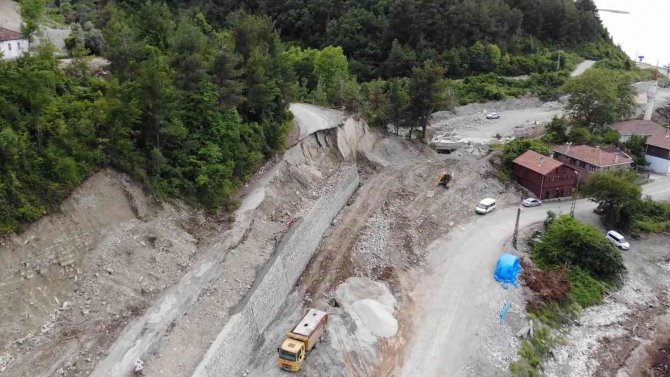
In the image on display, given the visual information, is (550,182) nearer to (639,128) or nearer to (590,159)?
(590,159)

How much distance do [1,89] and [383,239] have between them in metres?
23.7

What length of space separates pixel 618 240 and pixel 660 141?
18.9 meters

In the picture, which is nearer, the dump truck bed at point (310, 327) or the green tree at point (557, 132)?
the dump truck bed at point (310, 327)

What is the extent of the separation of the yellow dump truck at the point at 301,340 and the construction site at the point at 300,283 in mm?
536

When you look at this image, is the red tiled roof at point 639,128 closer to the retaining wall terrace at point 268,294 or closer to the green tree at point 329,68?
the green tree at point 329,68

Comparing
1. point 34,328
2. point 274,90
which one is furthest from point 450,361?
point 274,90

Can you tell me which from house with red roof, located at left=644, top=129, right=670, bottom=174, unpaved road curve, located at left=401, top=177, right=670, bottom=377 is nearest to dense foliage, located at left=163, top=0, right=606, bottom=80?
house with red roof, located at left=644, top=129, right=670, bottom=174

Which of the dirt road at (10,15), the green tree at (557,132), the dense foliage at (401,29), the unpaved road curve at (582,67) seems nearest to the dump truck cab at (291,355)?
the dirt road at (10,15)

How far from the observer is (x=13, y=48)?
32.2m

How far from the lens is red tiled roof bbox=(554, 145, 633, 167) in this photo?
48.6m

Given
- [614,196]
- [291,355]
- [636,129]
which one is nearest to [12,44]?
[291,355]

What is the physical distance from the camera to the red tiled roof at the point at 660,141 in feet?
175

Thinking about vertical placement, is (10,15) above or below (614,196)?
above

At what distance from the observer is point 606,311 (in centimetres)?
3500
